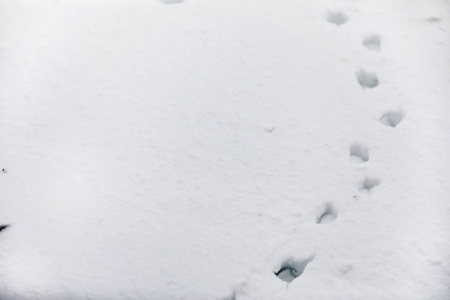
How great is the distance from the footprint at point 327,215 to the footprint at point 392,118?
20.0 inches

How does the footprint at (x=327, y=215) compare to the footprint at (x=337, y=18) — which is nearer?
the footprint at (x=327, y=215)

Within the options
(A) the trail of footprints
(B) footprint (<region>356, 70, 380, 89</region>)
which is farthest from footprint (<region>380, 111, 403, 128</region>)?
(B) footprint (<region>356, 70, 380, 89</region>)

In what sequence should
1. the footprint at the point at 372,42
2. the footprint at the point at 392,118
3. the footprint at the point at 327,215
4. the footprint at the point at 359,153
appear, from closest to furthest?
1. the footprint at the point at 327,215
2. the footprint at the point at 359,153
3. the footprint at the point at 392,118
4. the footprint at the point at 372,42

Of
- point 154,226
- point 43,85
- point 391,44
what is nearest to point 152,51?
point 43,85

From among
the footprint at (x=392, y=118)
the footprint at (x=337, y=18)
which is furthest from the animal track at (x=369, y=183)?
the footprint at (x=337, y=18)

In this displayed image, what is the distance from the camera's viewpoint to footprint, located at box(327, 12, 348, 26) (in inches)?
87.0

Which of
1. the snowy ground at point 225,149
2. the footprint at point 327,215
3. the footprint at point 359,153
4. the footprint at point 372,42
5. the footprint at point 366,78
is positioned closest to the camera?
the snowy ground at point 225,149

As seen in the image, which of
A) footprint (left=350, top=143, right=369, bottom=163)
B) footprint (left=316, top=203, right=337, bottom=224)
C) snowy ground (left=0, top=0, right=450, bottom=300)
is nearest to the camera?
snowy ground (left=0, top=0, right=450, bottom=300)

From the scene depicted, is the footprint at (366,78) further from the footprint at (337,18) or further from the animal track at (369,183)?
the animal track at (369,183)

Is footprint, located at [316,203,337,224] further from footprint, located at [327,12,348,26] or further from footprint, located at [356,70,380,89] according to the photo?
footprint, located at [327,12,348,26]

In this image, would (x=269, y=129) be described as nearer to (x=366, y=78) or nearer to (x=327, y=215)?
(x=327, y=215)

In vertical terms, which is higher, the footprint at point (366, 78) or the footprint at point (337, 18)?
the footprint at point (337, 18)

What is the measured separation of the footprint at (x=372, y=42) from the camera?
2139 millimetres

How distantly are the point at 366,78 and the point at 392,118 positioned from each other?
237 mm
